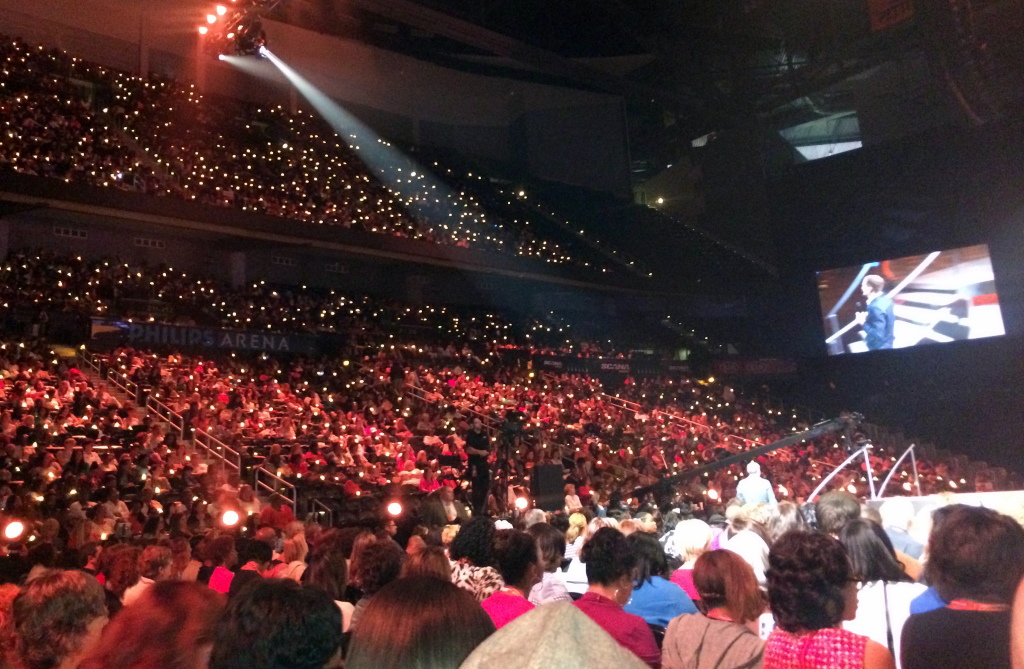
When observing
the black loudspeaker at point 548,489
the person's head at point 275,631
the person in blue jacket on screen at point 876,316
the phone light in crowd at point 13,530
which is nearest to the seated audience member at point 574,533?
the black loudspeaker at point 548,489

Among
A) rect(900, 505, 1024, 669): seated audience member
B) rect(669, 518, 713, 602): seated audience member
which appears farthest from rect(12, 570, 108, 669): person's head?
rect(669, 518, 713, 602): seated audience member

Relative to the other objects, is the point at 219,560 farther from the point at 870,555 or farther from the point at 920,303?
the point at 920,303

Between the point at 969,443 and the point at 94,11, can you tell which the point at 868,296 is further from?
the point at 94,11

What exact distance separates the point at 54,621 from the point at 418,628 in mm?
1342

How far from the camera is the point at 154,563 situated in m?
4.08

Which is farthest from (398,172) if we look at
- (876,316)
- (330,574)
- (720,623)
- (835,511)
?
(720,623)

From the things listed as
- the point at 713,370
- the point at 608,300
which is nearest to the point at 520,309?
the point at 608,300

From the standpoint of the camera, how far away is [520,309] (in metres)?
26.3

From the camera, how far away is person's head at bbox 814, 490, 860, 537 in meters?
4.17

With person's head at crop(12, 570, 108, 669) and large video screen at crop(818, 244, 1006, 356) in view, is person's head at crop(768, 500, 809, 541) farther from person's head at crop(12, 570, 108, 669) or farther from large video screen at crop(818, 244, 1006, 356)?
large video screen at crop(818, 244, 1006, 356)

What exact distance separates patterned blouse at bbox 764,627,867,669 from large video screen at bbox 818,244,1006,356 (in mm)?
20651

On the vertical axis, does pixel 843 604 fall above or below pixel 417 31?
below

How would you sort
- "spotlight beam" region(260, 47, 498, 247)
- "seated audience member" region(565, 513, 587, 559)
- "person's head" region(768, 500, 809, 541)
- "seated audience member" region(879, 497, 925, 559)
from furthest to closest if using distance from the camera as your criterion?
"spotlight beam" region(260, 47, 498, 247), "seated audience member" region(565, 513, 587, 559), "person's head" region(768, 500, 809, 541), "seated audience member" region(879, 497, 925, 559)

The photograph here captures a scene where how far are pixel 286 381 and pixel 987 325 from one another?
16.7 m
